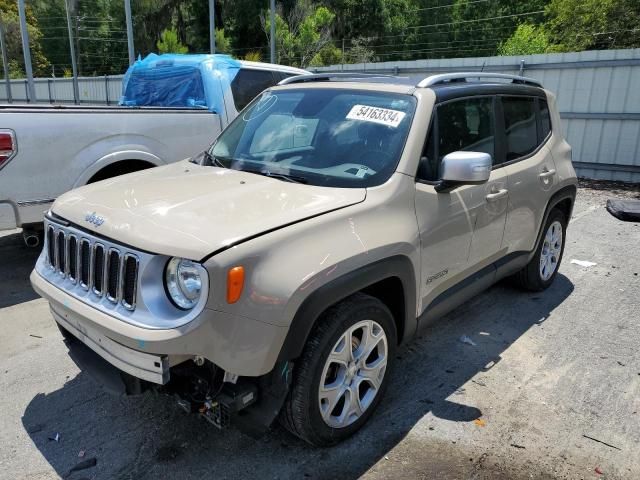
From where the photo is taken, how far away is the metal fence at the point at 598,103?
1055 cm

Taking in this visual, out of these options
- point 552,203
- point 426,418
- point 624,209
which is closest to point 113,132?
point 426,418

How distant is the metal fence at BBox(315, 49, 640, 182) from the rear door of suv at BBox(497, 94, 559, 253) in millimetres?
6745

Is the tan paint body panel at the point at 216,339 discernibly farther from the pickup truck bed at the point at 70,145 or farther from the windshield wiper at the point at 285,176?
the pickup truck bed at the point at 70,145

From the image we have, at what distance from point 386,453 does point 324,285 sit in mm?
1083

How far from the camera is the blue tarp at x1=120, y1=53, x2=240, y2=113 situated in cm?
621

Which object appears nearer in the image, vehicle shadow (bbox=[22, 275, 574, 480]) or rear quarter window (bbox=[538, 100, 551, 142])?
vehicle shadow (bbox=[22, 275, 574, 480])

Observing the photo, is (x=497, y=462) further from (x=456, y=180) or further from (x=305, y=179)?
(x=305, y=179)

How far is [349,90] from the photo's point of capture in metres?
3.63

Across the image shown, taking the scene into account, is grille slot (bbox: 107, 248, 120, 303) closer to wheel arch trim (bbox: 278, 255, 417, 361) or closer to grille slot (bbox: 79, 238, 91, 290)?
grille slot (bbox: 79, 238, 91, 290)

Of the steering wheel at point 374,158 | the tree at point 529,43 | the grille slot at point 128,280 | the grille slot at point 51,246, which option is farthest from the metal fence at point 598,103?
the tree at point 529,43

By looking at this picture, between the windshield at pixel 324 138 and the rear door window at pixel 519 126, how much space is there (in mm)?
1241

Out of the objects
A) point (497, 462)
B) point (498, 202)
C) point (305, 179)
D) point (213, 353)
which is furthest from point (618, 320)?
point (213, 353)

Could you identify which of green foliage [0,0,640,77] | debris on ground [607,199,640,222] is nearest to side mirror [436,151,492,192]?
debris on ground [607,199,640,222]

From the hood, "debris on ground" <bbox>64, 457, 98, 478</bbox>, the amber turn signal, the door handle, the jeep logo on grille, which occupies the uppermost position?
the hood
